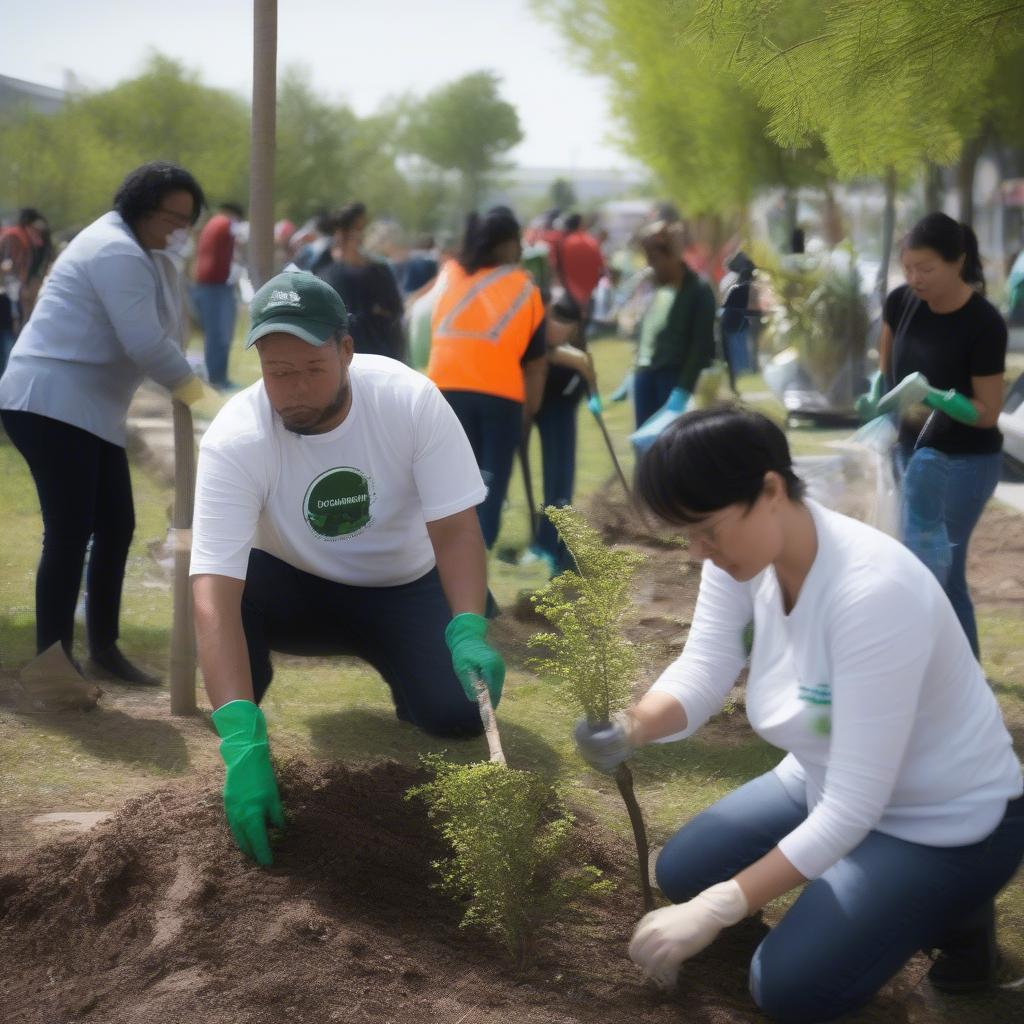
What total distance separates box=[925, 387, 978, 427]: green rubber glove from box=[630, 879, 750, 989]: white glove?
8.31ft

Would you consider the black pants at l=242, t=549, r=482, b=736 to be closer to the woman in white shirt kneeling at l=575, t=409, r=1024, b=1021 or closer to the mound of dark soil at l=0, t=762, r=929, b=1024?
the mound of dark soil at l=0, t=762, r=929, b=1024

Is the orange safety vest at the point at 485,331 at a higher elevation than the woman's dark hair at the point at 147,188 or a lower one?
lower

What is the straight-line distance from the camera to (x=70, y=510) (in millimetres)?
4355

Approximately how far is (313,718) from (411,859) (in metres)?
1.41

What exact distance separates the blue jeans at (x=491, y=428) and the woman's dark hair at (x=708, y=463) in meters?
3.44

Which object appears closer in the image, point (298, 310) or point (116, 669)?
point (298, 310)

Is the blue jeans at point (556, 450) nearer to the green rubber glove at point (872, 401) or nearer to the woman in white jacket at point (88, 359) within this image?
the green rubber glove at point (872, 401)

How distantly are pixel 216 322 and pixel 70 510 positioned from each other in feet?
26.9

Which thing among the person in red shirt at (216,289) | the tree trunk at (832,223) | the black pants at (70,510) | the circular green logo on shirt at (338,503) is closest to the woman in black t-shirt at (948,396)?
the circular green logo on shirt at (338,503)

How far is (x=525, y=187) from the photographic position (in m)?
103

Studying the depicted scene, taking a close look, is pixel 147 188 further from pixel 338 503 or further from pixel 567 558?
pixel 567 558

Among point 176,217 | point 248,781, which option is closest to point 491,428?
point 176,217

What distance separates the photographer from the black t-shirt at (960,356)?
14.7 ft

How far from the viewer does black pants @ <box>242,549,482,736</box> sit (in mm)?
3924
